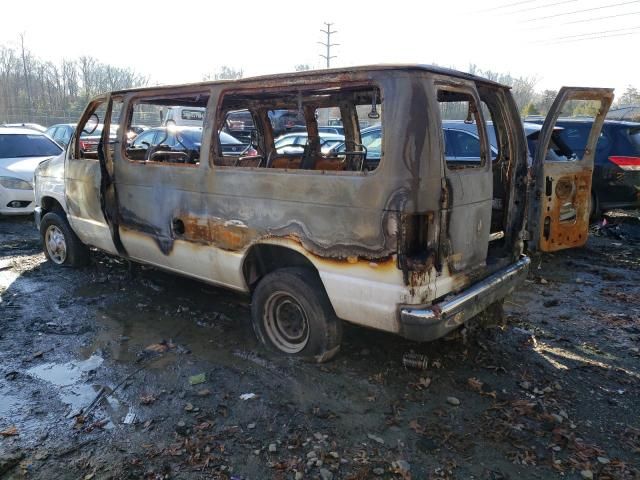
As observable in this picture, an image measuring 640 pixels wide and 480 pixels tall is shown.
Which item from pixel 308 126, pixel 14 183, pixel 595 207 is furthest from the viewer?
pixel 14 183

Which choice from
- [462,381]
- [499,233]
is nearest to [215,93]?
[499,233]

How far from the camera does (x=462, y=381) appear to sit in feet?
11.4

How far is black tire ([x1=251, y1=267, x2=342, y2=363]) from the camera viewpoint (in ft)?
11.4

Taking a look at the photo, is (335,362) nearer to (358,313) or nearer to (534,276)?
(358,313)

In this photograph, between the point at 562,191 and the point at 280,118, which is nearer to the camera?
the point at 562,191

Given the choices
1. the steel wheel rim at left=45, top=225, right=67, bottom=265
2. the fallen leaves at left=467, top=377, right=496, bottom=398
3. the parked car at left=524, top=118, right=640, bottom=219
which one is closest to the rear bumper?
the fallen leaves at left=467, top=377, right=496, bottom=398

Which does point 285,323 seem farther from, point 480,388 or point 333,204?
point 480,388

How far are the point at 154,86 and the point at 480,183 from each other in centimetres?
294

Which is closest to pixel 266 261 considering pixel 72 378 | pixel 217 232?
pixel 217 232

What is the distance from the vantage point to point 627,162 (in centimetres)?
782

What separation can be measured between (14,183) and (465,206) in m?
8.29

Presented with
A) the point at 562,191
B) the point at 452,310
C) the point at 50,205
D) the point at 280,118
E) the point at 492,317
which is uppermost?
the point at 280,118

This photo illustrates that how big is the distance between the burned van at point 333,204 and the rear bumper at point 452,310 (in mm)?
13

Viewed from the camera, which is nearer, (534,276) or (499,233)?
(499,233)
